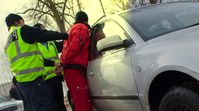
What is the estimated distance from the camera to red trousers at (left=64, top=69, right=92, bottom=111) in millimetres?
6336

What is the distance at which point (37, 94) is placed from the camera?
637 centimetres

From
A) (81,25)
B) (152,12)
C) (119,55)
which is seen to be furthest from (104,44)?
(81,25)

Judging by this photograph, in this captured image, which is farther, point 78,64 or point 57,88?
point 57,88

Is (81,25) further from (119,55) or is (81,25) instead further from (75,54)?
(119,55)

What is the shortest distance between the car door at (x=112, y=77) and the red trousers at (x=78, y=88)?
10cm

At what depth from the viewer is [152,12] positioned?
5.76 metres

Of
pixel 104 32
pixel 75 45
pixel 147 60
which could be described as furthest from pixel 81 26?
pixel 147 60

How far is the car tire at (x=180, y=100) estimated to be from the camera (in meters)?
4.29

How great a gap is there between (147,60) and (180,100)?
59cm

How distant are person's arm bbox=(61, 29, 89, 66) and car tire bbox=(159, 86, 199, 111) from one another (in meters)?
1.86

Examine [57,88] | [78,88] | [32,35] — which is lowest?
[57,88]

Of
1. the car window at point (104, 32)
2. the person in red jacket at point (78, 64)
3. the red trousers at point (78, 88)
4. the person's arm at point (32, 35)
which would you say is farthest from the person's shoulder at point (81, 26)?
the red trousers at point (78, 88)

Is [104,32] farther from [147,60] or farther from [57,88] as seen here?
[57,88]

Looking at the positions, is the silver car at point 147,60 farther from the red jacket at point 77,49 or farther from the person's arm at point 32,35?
the person's arm at point 32,35
